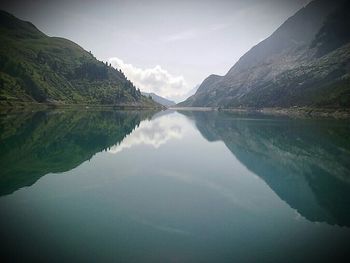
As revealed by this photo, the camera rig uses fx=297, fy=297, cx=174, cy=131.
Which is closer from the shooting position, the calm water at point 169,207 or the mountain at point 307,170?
the calm water at point 169,207

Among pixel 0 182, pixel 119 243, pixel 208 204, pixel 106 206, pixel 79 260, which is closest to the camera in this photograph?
pixel 79 260

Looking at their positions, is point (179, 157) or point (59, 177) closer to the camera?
point (59, 177)

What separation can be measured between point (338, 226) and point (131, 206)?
18.2m

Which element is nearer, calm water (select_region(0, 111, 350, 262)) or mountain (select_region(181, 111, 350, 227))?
calm water (select_region(0, 111, 350, 262))

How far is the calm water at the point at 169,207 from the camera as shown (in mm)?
19266

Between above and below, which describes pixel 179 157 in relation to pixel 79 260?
below

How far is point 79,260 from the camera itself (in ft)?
57.1

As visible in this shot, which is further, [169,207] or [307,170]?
[307,170]

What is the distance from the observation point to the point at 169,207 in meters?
27.8

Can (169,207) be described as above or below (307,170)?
above

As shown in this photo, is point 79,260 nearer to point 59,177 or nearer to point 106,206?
point 106,206

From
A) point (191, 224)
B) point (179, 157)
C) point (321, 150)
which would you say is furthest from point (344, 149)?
point (191, 224)

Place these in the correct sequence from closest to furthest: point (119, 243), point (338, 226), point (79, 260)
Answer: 1. point (79, 260)
2. point (119, 243)
3. point (338, 226)

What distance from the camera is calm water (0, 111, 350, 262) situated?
19266mm
